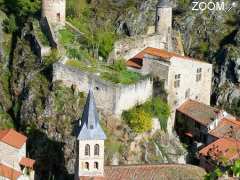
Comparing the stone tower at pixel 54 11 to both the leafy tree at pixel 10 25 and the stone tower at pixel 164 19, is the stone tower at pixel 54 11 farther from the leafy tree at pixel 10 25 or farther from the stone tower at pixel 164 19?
the stone tower at pixel 164 19

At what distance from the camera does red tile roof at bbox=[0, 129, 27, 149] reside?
3117 centimetres

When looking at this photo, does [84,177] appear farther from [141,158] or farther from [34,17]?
[34,17]

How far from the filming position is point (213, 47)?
157 feet

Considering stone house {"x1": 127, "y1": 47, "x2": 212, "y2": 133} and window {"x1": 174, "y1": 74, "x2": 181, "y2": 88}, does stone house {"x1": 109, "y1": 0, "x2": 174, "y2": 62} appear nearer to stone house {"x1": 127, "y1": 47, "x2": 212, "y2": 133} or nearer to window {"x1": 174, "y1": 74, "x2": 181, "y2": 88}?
stone house {"x1": 127, "y1": 47, "x2": 212, "y2": 133}

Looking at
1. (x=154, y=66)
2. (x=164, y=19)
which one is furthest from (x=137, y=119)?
(x=164, y=19)

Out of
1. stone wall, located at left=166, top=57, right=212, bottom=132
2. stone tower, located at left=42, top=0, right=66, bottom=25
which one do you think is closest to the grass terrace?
stone wall, located at left=166, top=57, right=212, bottom=132

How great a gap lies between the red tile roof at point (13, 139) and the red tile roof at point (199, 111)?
36.4 feet

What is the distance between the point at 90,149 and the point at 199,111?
39.5 ft

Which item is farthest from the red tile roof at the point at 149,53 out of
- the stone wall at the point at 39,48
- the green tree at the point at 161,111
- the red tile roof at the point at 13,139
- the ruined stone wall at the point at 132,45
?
the red tile roof at the point at 13,139

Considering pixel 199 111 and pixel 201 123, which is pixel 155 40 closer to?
pixel 199 111

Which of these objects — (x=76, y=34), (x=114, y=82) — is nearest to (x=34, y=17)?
(x=76, y=34)

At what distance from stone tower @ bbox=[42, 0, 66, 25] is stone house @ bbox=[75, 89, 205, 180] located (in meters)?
12.2

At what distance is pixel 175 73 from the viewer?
36688mm

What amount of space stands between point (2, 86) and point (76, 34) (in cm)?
690
